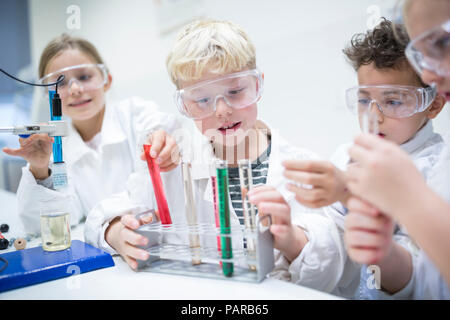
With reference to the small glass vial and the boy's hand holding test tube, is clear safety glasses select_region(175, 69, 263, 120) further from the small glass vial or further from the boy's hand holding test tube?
the small glass vial

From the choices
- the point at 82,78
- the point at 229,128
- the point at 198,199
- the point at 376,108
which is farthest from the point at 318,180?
the point at 82,78

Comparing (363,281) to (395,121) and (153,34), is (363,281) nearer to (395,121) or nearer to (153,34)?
(395,121)

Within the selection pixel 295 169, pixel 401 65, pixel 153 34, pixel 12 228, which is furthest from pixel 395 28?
pixel 153 34

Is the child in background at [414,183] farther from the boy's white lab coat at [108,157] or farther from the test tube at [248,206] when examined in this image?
the boy's white lab coat at [108,157]

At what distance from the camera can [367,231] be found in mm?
643

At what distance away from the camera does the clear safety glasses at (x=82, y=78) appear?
1854 mm

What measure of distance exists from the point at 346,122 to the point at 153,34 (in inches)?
68.7

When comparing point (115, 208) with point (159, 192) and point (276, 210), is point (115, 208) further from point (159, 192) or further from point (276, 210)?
point (276, 210)

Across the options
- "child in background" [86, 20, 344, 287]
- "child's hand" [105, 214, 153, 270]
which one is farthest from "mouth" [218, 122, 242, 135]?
"child's hand" [105, 214, 153, 270]

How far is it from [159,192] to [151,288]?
0.91 feet

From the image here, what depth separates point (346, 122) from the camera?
5.42ft

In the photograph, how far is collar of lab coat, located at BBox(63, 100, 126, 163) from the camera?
194cm

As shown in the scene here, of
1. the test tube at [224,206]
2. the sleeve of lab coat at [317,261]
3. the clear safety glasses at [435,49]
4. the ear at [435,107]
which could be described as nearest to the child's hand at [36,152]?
the test tube at [224,206]

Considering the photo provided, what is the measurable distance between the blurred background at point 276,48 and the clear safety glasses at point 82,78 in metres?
0.12
